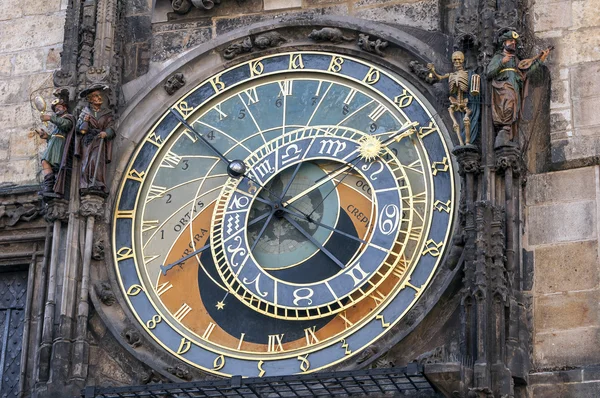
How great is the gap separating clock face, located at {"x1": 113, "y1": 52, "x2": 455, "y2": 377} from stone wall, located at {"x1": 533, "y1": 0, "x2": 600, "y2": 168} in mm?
810

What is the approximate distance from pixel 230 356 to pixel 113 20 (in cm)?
282

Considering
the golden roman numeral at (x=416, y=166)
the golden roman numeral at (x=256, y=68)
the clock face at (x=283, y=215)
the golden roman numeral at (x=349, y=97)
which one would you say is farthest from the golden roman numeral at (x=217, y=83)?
the golden roman numeral at (x=416, y=166)

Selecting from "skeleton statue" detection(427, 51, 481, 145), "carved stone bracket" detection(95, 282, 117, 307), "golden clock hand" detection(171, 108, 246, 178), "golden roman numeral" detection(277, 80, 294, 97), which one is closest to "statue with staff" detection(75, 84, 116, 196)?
"golden clock hand" detection(171, 108, 246, 178)

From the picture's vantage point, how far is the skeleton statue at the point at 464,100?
1341cm

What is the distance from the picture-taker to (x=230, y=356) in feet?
43.9

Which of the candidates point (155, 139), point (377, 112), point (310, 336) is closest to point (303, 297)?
point (310, 336)

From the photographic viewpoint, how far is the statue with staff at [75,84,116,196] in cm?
1405

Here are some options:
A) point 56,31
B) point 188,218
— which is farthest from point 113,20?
point 188,218

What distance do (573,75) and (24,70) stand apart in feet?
13.8

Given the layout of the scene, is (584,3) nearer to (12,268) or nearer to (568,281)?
(568,281)

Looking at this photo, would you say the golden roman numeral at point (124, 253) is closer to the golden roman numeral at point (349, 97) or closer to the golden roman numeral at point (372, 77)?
the golden roman numeral at point (349, 97)

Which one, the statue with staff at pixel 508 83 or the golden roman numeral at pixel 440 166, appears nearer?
the statue with staff at pixel 508 83

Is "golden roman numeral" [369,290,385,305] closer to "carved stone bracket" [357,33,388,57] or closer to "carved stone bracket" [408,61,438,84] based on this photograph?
"carved stone bracket" [408,61,438,84]

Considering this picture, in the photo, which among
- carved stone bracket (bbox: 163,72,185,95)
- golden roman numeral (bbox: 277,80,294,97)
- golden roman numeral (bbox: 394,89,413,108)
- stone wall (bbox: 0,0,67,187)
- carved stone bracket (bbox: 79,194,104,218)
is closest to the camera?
golden roman numeral (bbox: 394,89,413,108)
